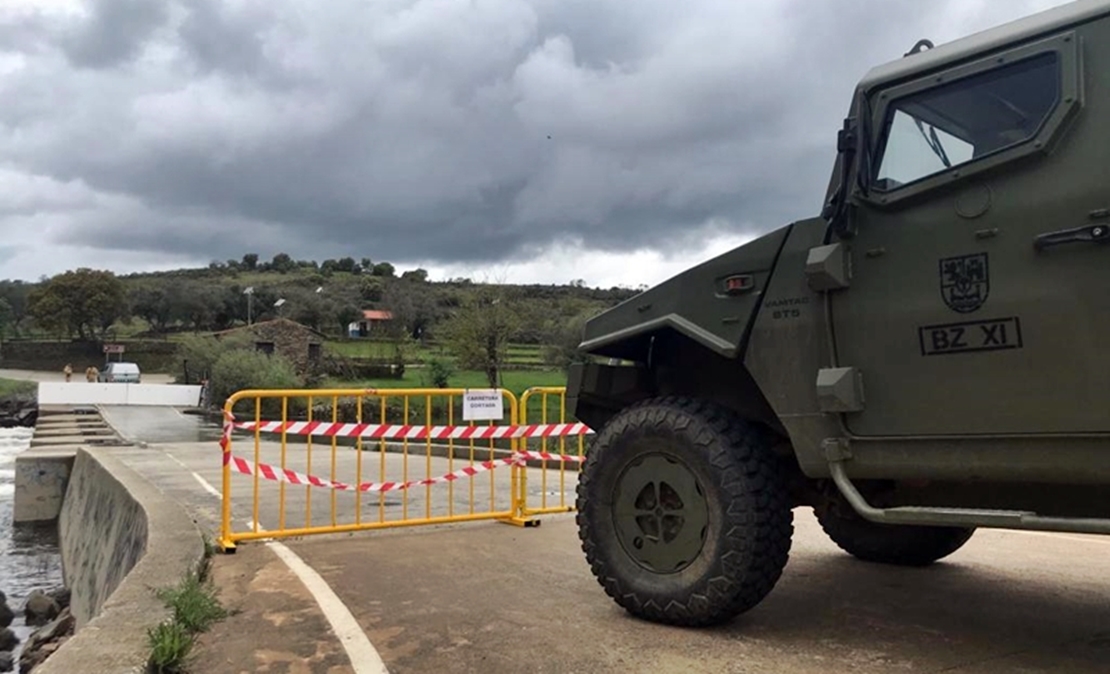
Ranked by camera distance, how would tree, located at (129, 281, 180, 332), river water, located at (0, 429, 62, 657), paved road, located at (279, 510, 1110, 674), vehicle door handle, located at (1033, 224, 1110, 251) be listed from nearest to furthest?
vehicle door handle, located at (1033, 224, 1110, 251) → paved road, located at (279, 510, 1110, 674) → river water, located at (0, 429, 62, 657) → tree, located at (129, 281, 180, 332)

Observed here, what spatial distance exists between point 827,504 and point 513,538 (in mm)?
3586

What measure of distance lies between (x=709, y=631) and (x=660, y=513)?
632 mm

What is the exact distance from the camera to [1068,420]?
3.46 m

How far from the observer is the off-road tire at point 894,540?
232 inches

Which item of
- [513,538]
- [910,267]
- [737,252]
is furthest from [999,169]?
[513,538]

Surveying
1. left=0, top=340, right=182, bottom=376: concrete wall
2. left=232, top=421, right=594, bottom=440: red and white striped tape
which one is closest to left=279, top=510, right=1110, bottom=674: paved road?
left=232, top=421, right=594, bottom=440: red and white striped tape

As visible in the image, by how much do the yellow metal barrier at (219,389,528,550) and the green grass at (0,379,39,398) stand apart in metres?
A: 46.4

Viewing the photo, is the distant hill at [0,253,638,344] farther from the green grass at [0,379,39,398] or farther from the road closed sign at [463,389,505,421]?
the road closed sign at [463,389,505,421]

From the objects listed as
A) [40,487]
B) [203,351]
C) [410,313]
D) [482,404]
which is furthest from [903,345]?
[410,313]

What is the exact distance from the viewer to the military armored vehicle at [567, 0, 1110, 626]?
137 inches

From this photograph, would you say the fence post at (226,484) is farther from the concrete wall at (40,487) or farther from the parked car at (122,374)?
the parked car at (122,374)

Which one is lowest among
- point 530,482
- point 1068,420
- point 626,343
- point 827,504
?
point 530,482

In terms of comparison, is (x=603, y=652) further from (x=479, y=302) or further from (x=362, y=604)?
(x=479, y=302)

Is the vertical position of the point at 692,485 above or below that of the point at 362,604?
above
